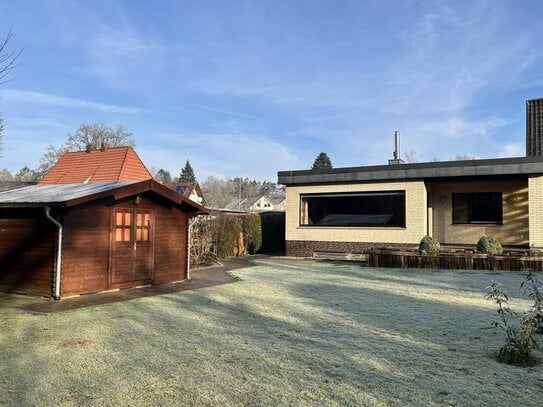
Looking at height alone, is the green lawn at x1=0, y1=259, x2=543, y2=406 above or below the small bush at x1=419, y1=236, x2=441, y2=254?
below

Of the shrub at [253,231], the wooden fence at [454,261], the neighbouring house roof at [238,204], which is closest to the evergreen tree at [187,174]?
the neighbouring house roof at [238,204]

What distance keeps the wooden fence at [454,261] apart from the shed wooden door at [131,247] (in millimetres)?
7712

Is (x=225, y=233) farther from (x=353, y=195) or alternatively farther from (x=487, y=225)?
(x=487, y=225)

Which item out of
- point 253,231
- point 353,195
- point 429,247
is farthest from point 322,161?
point 429,247

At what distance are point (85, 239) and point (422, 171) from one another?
12.6m

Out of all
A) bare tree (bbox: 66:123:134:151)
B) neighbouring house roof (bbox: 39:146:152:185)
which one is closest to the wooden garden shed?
neighbouring house roof (bbox: 39:146:152:185)

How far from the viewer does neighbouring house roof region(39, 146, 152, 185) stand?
29.4 metres

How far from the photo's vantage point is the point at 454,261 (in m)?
14.2

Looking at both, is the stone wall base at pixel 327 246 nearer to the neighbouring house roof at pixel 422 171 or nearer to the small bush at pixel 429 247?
the small bush at pixel 429 247

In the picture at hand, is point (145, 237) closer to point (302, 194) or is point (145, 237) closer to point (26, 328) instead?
point (26, 328)

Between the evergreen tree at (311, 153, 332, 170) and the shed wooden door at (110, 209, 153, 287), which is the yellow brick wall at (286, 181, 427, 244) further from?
the evergreen tree at (311, 153, 332, 170)

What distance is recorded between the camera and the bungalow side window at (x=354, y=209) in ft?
61.5

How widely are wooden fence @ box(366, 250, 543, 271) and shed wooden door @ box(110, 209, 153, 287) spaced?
25.3 ft

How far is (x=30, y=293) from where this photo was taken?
9750 mm
